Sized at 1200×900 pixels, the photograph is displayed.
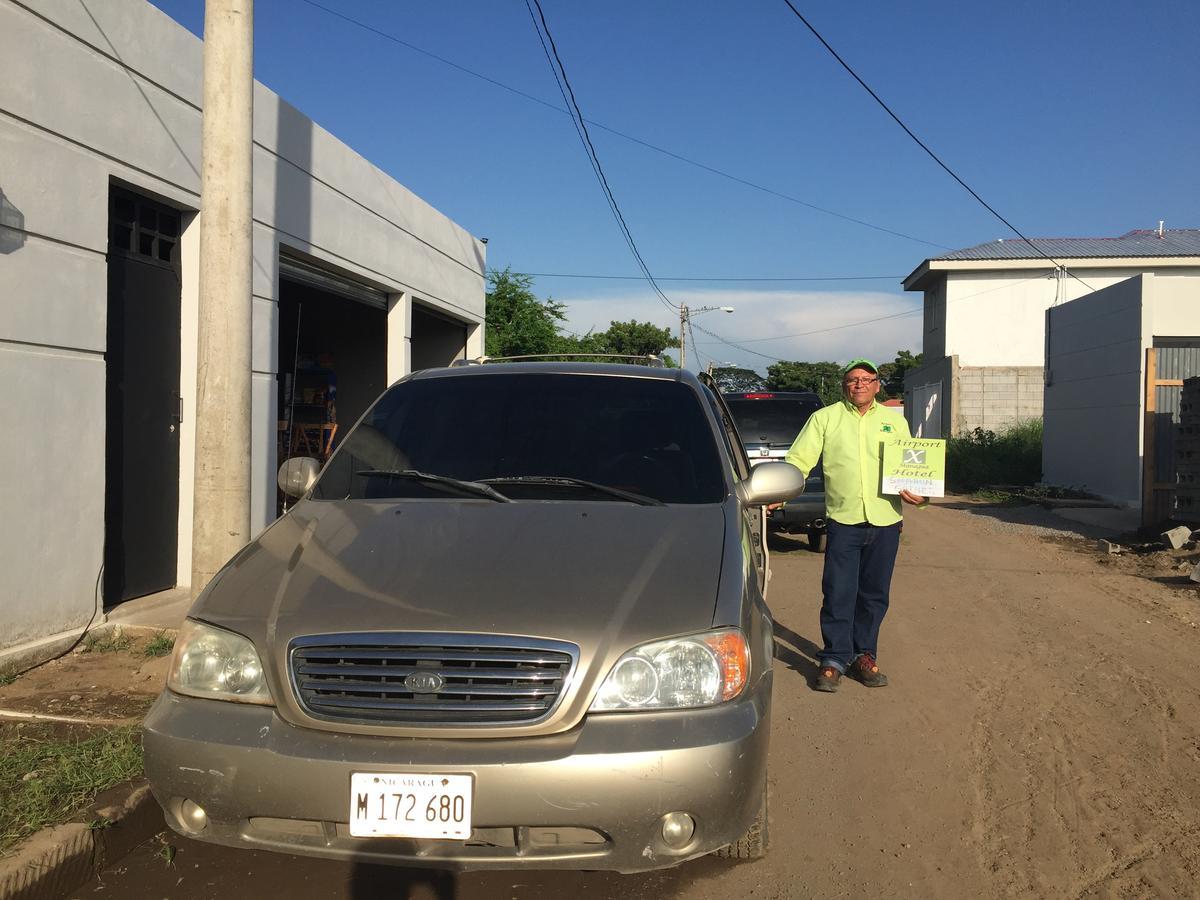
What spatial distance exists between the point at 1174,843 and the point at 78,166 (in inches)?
255

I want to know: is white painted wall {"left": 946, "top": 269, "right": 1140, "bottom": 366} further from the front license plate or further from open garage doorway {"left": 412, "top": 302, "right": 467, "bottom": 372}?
the front license plate

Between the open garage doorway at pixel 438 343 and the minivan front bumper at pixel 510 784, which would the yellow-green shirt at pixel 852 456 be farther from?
the open garage doorway at pixel 438 343

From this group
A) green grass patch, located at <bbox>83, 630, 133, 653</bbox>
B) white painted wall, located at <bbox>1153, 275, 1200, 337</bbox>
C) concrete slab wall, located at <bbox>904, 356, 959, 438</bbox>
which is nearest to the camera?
green grass patch, located at <bbox>83, 630, 133, 653</bbox>

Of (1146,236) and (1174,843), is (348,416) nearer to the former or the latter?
(1174,843)

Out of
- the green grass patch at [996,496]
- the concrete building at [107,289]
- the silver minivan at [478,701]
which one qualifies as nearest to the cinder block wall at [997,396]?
the green grass patch at [996,496]

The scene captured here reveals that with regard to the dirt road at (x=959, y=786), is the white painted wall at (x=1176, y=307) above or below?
above

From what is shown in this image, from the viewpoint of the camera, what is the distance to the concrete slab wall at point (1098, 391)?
1588cm

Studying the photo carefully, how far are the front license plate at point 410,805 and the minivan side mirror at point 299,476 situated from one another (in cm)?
172

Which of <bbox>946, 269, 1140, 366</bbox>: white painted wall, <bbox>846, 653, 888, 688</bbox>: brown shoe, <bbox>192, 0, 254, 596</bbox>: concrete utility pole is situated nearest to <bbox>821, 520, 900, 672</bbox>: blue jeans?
<bbox>846, 653, 888, 688</bbox>: brown shoe

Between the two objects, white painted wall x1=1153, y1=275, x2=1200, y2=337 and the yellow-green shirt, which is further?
white painted wall x1=1153, y1=275, x2=1200, y2=337

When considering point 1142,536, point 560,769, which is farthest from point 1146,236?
point 560,769

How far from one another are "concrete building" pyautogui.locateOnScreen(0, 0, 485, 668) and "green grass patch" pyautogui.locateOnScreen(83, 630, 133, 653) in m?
0.11

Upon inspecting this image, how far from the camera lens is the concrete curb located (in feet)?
9.99

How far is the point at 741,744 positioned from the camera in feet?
8.77
